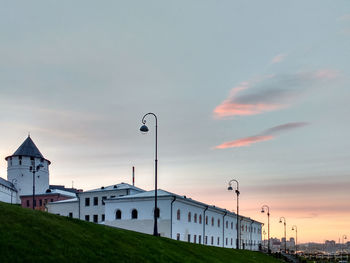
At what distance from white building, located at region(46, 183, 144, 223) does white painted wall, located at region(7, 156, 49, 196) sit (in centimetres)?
3897

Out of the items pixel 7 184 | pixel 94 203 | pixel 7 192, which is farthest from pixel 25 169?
pixel 94 203

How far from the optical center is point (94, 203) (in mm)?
78438

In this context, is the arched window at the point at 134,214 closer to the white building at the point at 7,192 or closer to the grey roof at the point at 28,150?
the white building at the point at 7,192

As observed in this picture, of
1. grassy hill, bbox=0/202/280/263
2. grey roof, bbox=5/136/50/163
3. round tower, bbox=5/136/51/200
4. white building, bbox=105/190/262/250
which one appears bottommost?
white building, bbox=105/190/262/250

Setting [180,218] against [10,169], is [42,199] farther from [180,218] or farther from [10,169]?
[180,218]

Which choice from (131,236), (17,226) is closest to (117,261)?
(17,226)

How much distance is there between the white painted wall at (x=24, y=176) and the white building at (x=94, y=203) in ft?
128

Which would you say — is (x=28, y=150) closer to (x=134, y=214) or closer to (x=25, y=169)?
(x=25, y=169)

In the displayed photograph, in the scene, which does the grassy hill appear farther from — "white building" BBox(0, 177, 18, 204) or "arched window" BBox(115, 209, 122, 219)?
Result: "white building" BBox(0, 177, 18, 204)

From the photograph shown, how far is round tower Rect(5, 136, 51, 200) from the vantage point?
11600cm

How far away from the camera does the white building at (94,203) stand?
252 feet

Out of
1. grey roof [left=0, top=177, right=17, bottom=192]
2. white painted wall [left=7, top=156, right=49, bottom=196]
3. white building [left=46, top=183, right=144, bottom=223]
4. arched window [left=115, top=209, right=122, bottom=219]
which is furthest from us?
white painted wall [left=7, top=156, right=49, bottom=196]

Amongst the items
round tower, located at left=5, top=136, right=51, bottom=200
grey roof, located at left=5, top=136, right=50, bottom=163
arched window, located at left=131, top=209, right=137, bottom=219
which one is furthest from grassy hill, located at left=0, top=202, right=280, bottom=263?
grey roof, located at left=5, top=136, right=50, bottom=163

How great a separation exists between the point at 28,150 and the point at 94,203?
165 feet
